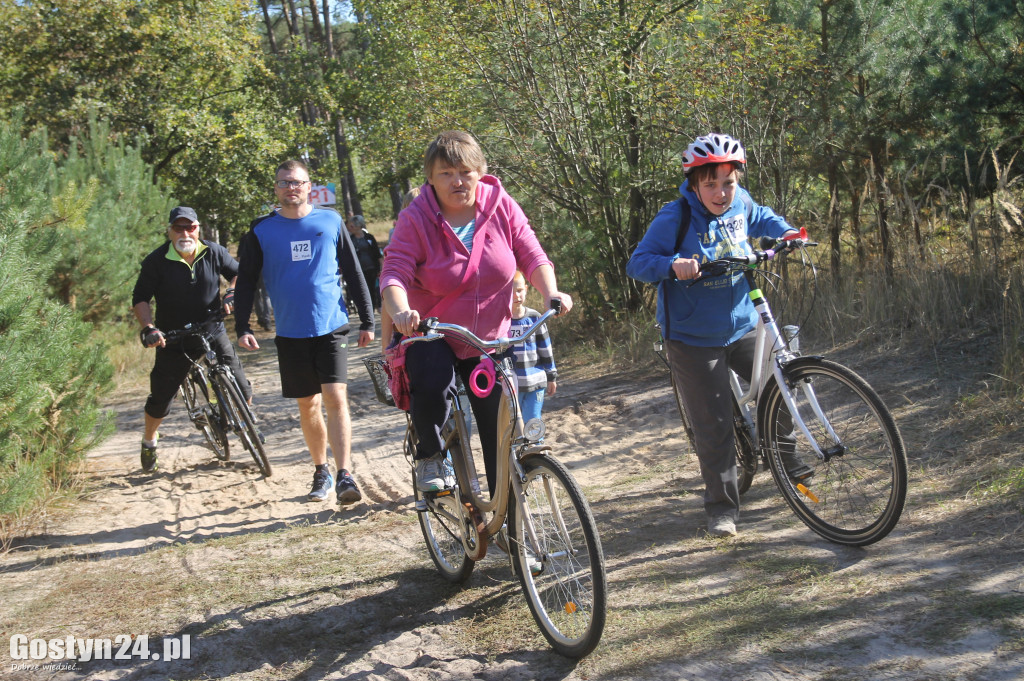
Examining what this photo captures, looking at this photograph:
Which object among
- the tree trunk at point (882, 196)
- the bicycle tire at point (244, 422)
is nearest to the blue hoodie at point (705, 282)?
the bicycle tire at point (244, 422)

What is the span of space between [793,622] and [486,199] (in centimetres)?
220

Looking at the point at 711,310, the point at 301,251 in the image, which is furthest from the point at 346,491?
the point at 711,310

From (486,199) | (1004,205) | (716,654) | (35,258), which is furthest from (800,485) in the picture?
(35,258)

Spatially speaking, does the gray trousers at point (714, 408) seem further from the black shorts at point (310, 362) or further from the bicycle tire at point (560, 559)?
the black shorts at point (310, 362)

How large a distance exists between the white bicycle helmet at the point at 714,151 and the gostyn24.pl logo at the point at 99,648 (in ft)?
10.7

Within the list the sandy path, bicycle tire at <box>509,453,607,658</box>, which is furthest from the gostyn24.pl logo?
bicycle tire at <box>509,453,607,658</box>

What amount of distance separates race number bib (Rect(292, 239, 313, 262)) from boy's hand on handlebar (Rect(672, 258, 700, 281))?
267 cm

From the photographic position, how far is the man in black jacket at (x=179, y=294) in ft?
22.6

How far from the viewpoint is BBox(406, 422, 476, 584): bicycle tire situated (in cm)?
429

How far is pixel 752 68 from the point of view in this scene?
8.57m

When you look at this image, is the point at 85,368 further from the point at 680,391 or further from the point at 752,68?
the point at 752,68

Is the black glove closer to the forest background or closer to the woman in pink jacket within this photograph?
the forest background

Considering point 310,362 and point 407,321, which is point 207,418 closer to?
point 310,362

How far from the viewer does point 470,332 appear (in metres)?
3.56
